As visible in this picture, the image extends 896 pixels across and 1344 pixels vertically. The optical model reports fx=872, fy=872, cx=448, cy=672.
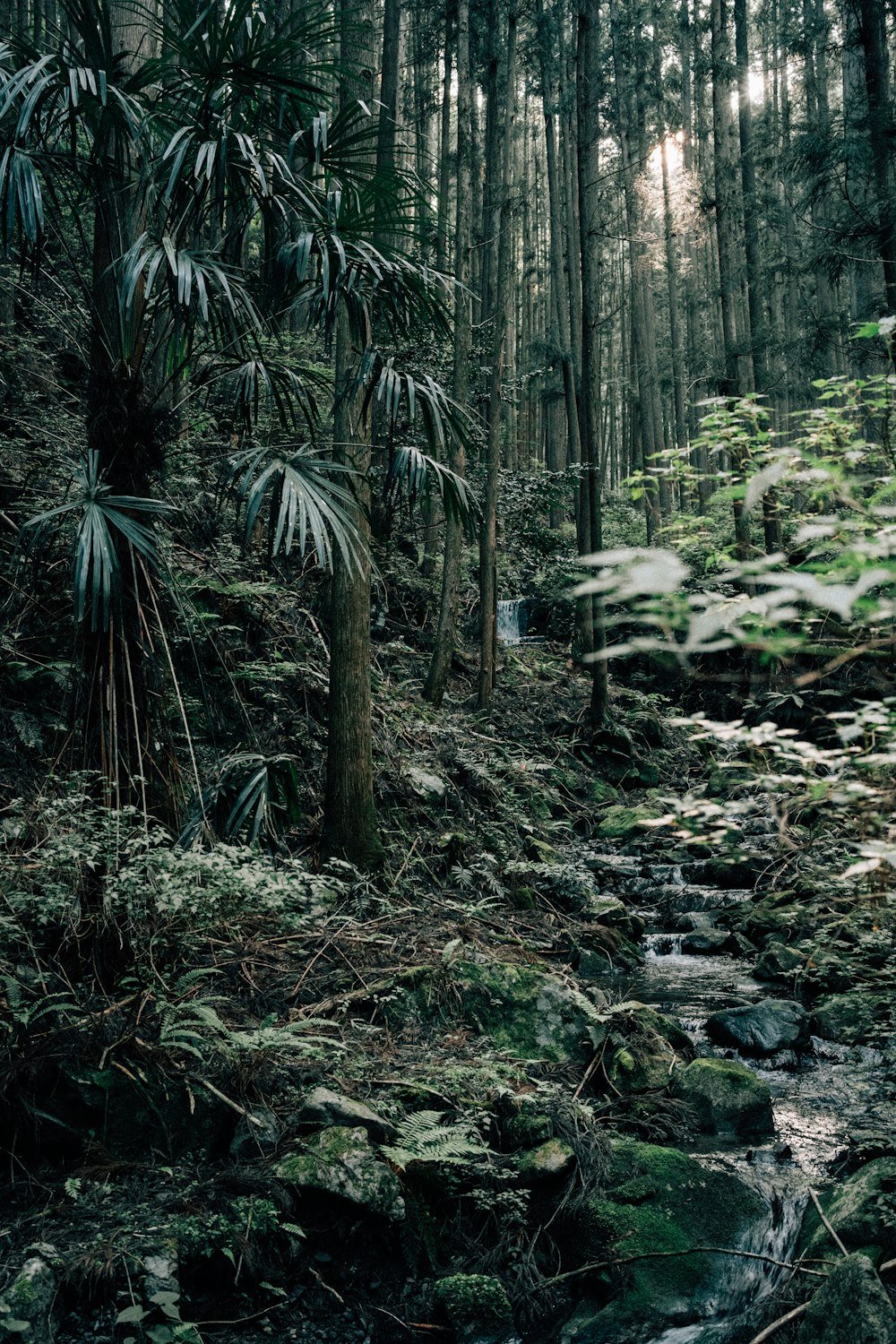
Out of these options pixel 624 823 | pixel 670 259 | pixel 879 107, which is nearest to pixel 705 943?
pixel 624 823

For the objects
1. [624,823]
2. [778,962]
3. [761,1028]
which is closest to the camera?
[761,1028]

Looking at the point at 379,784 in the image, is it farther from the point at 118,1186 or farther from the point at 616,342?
the point at 616,342

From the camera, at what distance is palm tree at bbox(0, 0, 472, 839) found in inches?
164

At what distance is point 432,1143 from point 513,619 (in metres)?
16.8

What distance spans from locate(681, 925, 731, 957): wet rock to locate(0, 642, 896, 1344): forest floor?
217 cm

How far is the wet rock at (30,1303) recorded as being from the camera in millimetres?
2838

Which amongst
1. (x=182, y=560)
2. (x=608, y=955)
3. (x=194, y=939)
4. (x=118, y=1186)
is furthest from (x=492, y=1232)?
(x=182, y=560)

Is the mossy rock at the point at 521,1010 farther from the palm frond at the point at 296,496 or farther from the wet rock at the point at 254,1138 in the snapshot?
the palm frond at the point at 296,496

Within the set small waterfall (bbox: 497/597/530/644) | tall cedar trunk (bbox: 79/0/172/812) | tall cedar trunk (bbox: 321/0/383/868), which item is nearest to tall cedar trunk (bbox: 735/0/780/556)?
small waterfall (bbox: 497/597/530/644)

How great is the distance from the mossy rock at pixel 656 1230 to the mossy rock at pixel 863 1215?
36 cm

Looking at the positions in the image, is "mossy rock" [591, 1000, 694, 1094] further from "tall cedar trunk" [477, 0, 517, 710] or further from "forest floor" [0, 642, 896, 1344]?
"tall cedar trunk" [477, 0, 517, 710]

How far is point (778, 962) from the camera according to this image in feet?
24.4

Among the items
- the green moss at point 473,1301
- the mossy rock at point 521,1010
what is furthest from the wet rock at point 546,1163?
the mossy rock at point 521,1010

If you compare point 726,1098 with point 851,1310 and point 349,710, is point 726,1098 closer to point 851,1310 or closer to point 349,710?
point 851,1310
